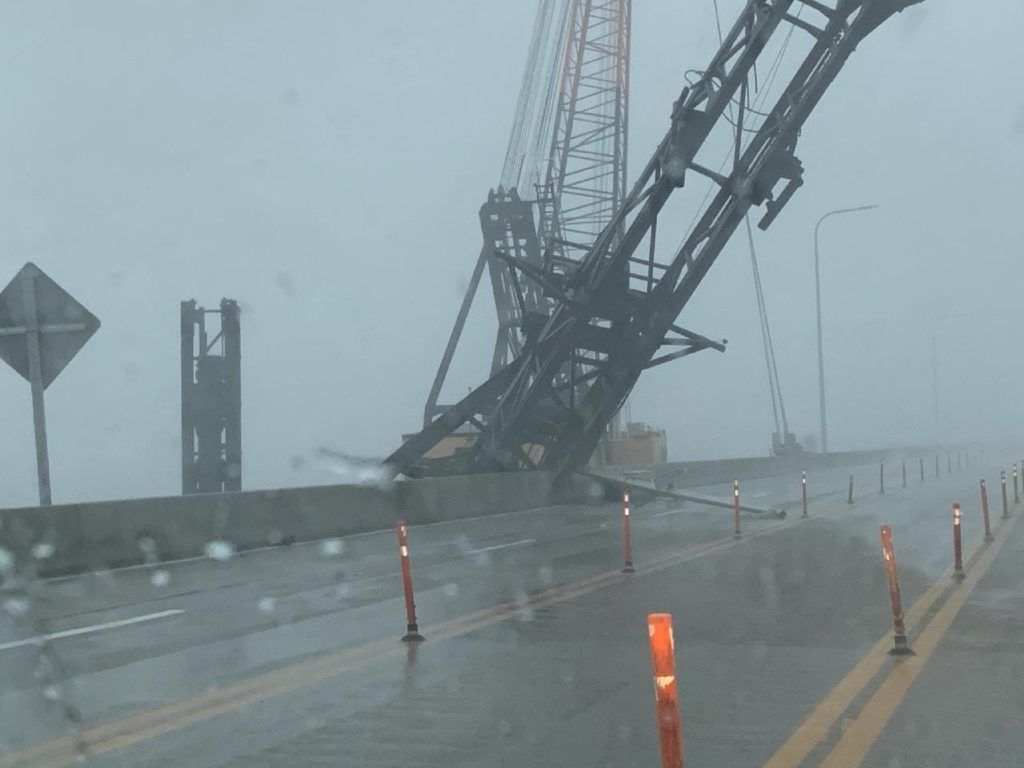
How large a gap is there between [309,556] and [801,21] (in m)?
13.8

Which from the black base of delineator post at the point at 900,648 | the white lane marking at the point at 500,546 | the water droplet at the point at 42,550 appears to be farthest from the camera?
the white lane marking at the point at 500,546

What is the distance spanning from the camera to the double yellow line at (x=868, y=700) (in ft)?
23.8

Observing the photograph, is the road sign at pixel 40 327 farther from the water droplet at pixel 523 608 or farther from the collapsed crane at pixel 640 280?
the collapsed crane at pixel 640 280

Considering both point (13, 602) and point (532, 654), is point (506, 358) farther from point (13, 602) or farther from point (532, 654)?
point (532, 654)

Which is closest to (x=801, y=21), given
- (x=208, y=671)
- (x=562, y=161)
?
(x=208, y=671)

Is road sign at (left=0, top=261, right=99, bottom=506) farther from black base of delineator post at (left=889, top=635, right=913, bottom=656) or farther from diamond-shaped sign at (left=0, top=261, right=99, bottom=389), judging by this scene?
black base of delineator post at (left=889, top=635, right=913, bottom=656)

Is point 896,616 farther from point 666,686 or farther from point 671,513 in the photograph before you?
point 671,513

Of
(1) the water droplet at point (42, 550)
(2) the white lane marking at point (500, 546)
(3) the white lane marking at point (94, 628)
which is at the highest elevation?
(1) the water droplet at point (42, 550)

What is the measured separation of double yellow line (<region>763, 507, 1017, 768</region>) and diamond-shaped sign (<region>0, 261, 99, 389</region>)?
28.3 ft

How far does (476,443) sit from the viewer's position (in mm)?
33375

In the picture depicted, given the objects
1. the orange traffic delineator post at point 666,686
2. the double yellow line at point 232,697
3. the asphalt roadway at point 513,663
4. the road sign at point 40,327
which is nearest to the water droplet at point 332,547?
the asphalt roadway at point 513,663

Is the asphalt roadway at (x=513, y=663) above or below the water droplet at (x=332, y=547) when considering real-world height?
below

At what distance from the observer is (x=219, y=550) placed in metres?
21.0

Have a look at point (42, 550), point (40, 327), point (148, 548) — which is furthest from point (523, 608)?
point (148, 548)
